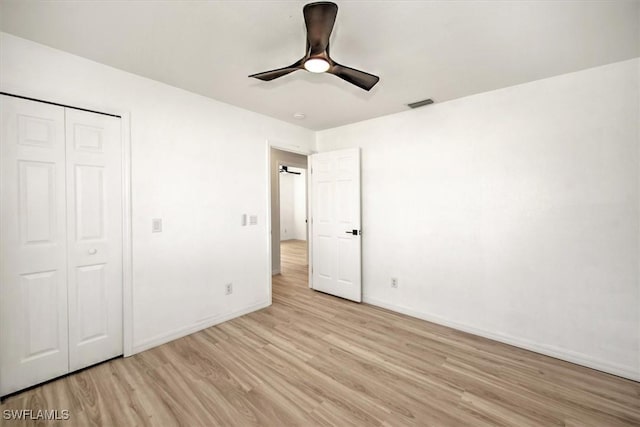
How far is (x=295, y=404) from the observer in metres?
1.86

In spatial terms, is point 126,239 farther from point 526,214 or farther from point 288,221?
point 288,221

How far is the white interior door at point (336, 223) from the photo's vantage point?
12.2 feet

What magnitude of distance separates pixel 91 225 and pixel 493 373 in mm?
3468

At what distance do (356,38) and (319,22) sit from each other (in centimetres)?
54

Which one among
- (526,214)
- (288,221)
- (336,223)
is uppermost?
(526,214)

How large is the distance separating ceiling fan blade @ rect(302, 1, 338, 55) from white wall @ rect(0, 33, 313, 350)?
176 centimetres

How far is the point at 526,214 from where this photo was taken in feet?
8.41

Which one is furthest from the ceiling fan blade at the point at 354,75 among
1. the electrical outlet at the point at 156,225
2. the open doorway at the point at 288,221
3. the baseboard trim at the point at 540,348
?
the open doorway at the point at 288,221

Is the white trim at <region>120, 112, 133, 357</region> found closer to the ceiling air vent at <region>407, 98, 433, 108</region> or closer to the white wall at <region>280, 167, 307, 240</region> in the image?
the ceiling air vent at <region>407, 98, 433, 108</region>

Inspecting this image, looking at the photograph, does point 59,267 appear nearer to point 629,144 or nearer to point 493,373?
point 493,373

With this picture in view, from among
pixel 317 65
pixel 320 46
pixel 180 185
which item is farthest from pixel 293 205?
pixel 320 46

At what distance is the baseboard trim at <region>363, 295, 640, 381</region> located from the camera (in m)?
2.18

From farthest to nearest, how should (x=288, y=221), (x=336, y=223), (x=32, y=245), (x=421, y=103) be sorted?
(x=288, y=221) → (x=336, y=223) → (x=421, y=103) → (x=32, y=245)

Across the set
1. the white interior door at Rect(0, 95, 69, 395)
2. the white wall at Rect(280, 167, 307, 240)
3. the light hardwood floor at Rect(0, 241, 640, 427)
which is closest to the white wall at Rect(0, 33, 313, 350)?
the white interior door at Rect(0, 95, 69, 395)
